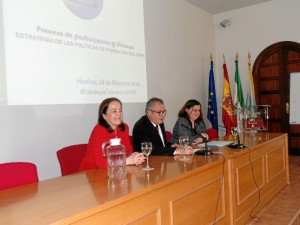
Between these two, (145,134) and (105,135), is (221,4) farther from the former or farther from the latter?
(105,135)

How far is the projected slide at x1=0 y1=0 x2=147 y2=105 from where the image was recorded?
8.43ft

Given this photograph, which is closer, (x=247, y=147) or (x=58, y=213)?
(x=58, y=213)

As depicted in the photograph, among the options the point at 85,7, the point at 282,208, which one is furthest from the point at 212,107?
the point at 85,7

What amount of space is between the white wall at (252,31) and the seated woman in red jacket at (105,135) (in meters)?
4.38

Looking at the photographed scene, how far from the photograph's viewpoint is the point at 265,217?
2756 mm

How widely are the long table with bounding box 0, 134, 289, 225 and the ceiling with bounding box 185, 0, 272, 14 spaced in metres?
3.53

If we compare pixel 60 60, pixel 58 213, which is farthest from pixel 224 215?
pixel 60 60

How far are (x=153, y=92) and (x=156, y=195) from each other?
3.01 meters

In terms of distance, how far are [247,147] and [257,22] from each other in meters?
3.94

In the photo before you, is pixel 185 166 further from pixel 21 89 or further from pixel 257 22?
pixel 257 22

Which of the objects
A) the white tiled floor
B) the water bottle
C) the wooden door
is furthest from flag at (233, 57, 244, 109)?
the water bottle

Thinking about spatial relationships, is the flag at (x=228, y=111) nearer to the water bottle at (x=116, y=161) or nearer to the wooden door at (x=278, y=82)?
the wooden door at (x=278, y=82)

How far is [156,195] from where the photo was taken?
5.22ft

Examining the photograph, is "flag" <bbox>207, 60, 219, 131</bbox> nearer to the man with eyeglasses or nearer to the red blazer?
the man with eyeglasses
